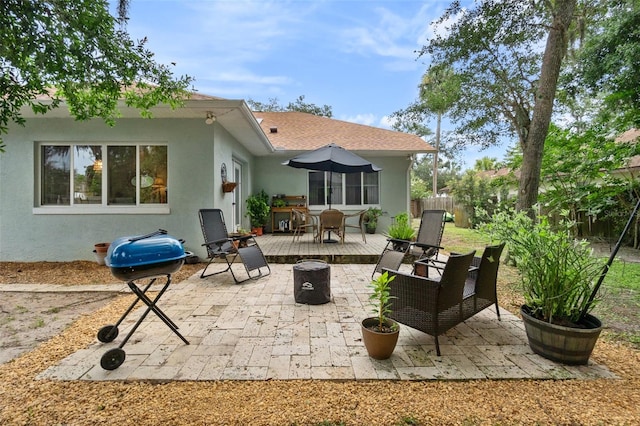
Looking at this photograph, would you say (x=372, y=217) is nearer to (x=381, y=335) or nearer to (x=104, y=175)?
(x=104, y=175)

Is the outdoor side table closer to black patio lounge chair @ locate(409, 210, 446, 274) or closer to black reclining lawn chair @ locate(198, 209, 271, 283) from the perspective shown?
black reclining lawn chair @ locate(198, 209, 271, 283)

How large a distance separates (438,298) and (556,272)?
0.95 meters

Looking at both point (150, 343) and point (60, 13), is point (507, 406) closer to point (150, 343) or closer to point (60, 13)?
point (150, 343)

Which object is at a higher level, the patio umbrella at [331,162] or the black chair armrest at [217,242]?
the patio umbrella at [331,162]

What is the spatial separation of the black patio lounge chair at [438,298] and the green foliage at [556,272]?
1.10 feet

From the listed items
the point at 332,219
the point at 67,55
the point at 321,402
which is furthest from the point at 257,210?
the point at 321,402

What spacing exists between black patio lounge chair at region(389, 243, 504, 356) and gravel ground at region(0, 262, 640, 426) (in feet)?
1.62

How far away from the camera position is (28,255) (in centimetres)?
578

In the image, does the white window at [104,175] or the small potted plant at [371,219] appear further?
the small potted plant at [371,219]

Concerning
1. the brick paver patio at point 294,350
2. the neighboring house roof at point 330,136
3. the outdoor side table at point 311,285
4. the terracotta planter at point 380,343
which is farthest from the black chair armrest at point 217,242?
the neighboring house roof at point 330,136

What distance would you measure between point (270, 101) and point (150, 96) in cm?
1923

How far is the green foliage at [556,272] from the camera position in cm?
229

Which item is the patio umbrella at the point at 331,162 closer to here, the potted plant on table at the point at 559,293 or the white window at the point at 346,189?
the white window at the point at 346,189

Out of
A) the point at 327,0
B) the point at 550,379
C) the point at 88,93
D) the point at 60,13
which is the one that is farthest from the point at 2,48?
the point at 327,0
